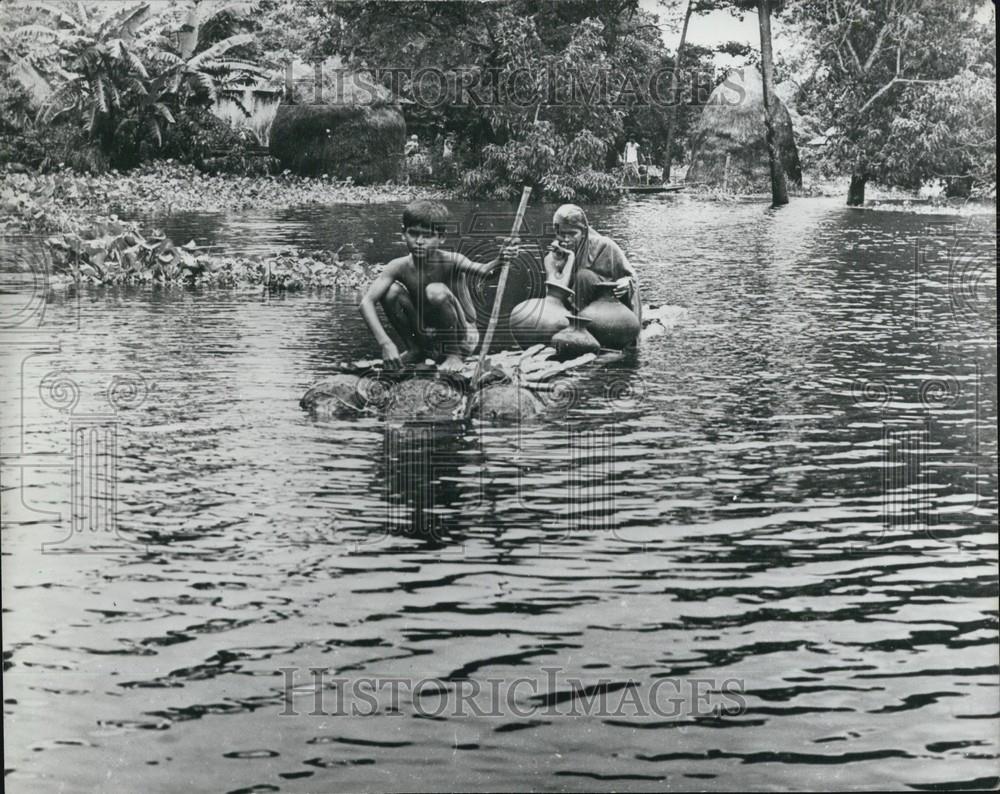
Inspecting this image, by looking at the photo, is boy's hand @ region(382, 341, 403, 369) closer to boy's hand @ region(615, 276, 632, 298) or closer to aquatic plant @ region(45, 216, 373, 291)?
aquatic plant @ region(45, 216, 373, 291)

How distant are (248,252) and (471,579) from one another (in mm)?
3742

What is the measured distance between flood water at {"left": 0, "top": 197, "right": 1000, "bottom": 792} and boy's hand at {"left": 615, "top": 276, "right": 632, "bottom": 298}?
0.13 m

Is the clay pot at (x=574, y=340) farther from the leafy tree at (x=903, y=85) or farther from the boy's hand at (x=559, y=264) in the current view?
the leafy tree at (x=903, y=85)

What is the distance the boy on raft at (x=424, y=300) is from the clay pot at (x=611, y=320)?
0.83 m

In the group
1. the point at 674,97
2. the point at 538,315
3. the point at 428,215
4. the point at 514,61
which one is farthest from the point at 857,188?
the point at 428,215

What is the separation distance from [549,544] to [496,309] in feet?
7.53

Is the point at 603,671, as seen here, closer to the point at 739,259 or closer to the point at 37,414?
the point at 37,414

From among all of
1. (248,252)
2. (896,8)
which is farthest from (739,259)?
(248,252)

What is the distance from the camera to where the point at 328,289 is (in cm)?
846

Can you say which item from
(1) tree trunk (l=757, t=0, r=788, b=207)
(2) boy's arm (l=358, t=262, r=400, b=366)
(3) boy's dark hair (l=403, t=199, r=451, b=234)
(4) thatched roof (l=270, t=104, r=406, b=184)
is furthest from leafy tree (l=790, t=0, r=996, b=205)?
(2) boy's arm (l=358, t=262, r=400, b=366)

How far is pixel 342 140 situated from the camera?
24.9ft

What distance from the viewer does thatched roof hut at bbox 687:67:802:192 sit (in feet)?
23.8

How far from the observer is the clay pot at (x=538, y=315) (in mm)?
8039

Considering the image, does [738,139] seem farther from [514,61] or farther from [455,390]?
[455,390]
